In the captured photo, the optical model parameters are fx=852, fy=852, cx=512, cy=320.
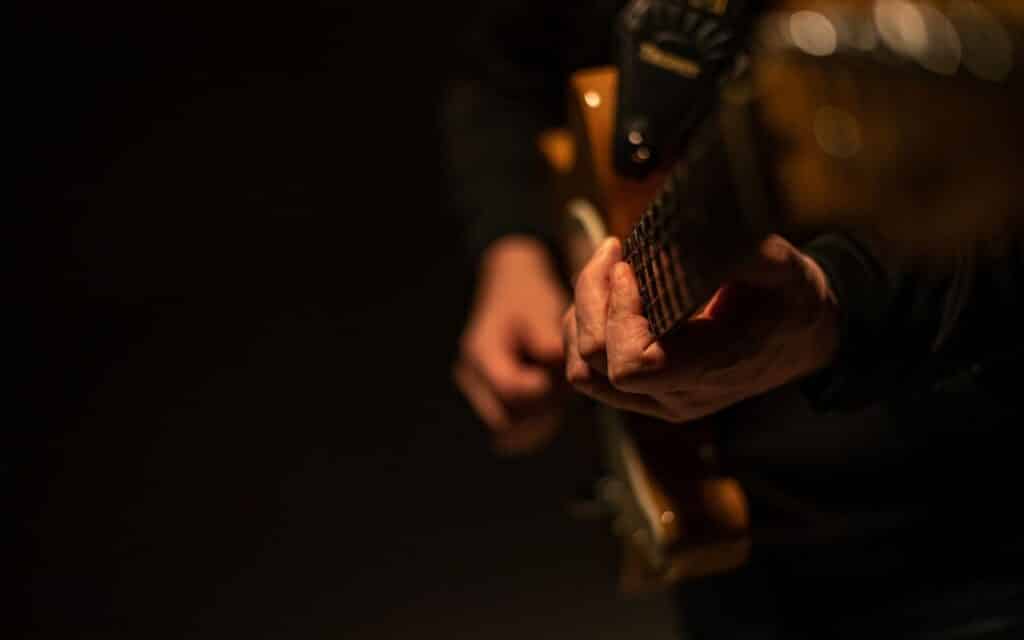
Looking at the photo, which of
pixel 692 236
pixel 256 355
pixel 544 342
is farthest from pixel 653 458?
pixel 256 355

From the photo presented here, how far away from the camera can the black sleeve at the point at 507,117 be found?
698mm

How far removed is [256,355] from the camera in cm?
123

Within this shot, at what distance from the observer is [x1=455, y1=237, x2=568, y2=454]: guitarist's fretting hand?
2.27ft

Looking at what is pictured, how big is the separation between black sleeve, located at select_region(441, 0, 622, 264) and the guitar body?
0.50ft

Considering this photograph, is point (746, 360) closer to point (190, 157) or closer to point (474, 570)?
point (474, 570)

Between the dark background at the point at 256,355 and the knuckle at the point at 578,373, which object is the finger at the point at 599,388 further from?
the dark background at the point at 256,355

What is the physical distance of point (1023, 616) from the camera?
1.82 ft

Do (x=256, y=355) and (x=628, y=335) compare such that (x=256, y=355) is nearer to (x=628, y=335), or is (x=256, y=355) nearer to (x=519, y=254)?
(x=519, y=254)

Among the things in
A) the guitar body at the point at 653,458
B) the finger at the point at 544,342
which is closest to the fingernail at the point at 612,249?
the guitar body at the point at 653,458

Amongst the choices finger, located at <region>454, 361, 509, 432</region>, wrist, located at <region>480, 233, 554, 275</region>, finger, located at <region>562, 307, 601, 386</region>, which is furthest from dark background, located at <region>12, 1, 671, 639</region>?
finger, located at <region>562, 307, 601, 386</region>

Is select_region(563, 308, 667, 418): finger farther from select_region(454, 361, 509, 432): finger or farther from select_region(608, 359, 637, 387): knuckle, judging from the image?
select_region(454, 361, 509, 432): finger

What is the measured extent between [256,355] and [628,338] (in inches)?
39.1

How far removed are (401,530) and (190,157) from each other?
63 cm

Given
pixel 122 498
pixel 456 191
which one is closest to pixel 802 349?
pixel 456 191
